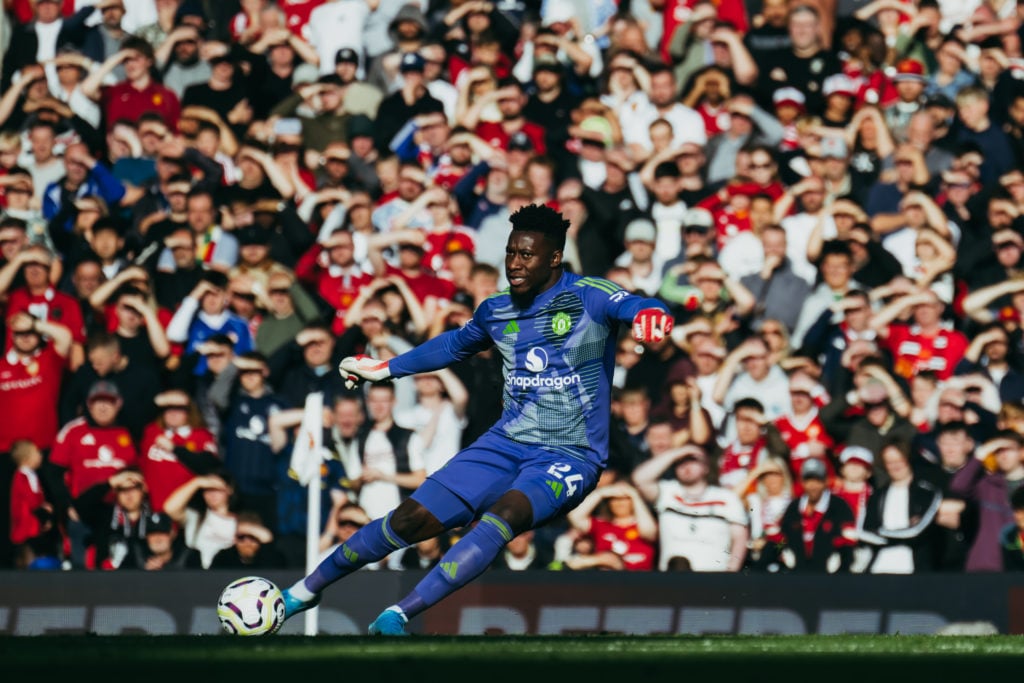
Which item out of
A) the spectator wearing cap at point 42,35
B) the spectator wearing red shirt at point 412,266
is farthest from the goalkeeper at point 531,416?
the spectator wearing cap at point 42,35

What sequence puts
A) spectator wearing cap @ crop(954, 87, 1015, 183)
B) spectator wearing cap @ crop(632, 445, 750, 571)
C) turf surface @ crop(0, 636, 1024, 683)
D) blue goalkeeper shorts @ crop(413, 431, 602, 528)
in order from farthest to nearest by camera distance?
spectator wearing cap @ crop(954, 87, 1015, 183)
spectator wearing cap @ crop(632, 445, 750, 571)
blue goalkeeper shorts @ crop(413, 431, 602, 528)
turf surface @ crop(0, 636, 1024, 683)

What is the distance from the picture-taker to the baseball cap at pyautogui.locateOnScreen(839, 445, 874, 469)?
483 inches

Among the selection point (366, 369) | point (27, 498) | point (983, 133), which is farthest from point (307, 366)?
point (983, 133)

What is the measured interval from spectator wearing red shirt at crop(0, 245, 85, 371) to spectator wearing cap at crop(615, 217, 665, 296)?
4.35 m

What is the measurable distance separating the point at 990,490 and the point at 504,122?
204 inches

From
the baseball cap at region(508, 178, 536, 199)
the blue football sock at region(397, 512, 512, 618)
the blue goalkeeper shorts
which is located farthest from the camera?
the baseball cap at region(508, 178, 536, 199)

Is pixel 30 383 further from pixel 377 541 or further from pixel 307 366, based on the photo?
pixel 377 541

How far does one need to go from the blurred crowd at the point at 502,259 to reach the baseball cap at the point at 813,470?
0.28ft

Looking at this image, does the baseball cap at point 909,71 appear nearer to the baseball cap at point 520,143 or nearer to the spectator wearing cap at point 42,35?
the baseball cap at point 520,143

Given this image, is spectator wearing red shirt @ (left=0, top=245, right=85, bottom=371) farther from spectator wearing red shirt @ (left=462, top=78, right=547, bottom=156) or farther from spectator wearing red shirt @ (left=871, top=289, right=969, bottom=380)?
spectator wearing red shirt @ (left=871, top=289, right=969, bottom=380)

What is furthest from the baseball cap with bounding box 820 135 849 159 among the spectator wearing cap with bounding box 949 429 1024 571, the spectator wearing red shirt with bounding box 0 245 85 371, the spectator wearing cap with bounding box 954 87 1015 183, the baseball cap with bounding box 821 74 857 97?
the spectator wearing red shirt with bounding box 0 245 85 371

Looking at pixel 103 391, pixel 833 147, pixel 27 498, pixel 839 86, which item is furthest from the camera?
pixel 839 86

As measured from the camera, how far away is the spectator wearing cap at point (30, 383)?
43.0 ft

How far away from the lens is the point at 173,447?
1269cm
